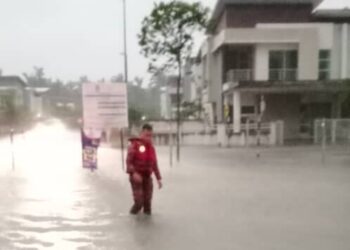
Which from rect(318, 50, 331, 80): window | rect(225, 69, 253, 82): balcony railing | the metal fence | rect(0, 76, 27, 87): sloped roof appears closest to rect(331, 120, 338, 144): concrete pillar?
the metal fence

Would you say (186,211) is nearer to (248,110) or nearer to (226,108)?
(248,110)

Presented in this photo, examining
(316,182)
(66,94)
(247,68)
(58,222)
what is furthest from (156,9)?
(66,94)

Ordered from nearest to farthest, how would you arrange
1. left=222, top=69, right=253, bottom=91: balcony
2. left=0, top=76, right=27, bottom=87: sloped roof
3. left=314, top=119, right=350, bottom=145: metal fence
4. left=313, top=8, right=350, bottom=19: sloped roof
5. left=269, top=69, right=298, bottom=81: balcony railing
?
1. left=314, top=119, right=350, bottom=145: metal fence
2. left=269, top=69, right=298, bottom=81: balcony railing
3. left=222, top=69, right=253, bottom=91: balcony
4. left=313, top=8, right=350, bottom=19: sloped roof
5. left=0, top=76, right=27, bottom=87: sloped roof

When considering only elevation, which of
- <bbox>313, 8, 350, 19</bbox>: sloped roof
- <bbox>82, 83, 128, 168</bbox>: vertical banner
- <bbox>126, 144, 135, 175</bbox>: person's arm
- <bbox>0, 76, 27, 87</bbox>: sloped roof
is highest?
<bbox>313, 8, 350, 19</bbox>: sloped roof

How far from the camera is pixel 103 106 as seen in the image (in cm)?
1734

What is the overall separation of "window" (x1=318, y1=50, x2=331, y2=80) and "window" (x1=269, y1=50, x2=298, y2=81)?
1.91m

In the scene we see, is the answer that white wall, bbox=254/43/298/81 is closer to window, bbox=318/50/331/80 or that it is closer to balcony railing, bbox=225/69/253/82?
balcony railing, bbox=225/69/253/82

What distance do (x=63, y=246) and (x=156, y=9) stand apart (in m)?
34.8

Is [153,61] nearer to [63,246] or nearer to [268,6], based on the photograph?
[268,6]

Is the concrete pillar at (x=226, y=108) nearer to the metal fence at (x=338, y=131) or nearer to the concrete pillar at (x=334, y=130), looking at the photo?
the metal fence at (x=338, y=131)

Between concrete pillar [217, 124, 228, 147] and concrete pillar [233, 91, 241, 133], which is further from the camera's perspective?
concrete pillar [233, 91, 241, 133]

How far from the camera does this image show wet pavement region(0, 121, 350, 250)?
8523 mm

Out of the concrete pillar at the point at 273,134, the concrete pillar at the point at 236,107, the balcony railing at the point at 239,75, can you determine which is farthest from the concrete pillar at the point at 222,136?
the balcony railing at the point at 239,75

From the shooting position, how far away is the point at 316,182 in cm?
1555
